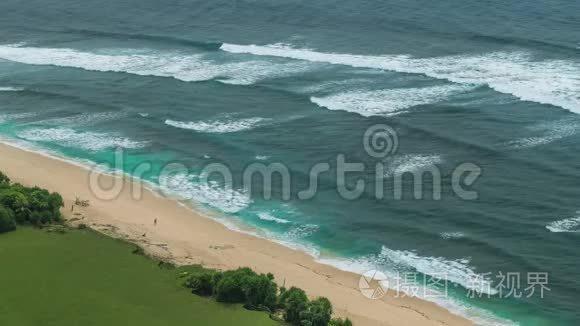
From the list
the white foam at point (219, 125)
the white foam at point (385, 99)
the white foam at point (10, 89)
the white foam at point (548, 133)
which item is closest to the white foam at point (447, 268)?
the white foam at point (548, 133)

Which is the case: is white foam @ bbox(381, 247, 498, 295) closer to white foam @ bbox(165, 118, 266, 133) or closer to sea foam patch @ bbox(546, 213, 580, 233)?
sea foam patch @ bbox(546, 213, 580, 233)

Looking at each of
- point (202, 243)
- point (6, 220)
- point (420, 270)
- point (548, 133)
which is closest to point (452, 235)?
point (420, 270)

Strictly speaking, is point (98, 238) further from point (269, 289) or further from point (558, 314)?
point (558, 314)

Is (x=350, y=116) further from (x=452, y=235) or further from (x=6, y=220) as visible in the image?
(x=6, y=220)

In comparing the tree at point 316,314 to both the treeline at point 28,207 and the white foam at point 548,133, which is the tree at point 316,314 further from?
the white foam at point 548,133

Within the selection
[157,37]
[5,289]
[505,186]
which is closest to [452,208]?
[505,186]

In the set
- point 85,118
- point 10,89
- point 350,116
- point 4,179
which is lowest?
point 4,179
